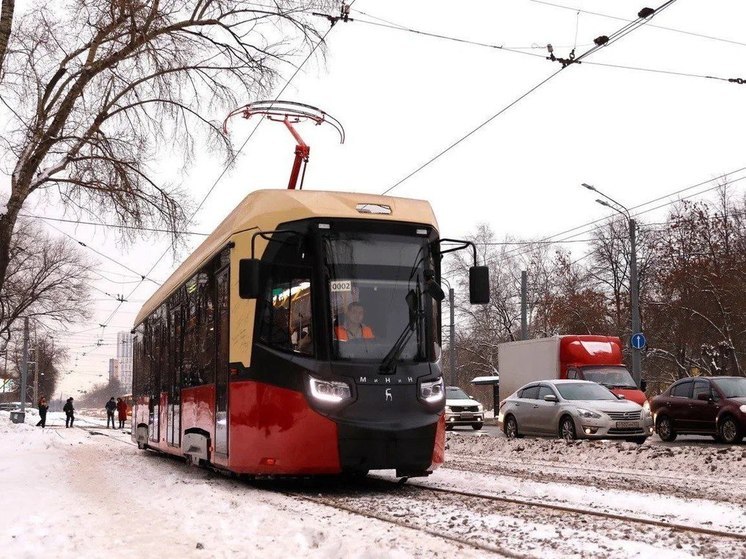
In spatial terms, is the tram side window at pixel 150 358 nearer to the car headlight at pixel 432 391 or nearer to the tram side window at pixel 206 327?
the tram side window at pixel 206 327

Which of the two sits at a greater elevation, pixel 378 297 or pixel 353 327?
pixel 378 297

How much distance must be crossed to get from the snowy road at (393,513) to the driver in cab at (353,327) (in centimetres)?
168

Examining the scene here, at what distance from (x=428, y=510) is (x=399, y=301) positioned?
262 cm

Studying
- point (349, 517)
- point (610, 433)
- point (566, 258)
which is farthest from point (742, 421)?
point (566, 258)

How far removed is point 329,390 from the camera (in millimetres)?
9773

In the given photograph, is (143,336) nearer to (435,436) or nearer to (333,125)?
(333,125)

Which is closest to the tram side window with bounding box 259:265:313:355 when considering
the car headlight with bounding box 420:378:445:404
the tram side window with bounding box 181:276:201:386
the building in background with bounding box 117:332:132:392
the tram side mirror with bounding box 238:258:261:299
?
the tram side mirror with bounding box 238:258:261:299

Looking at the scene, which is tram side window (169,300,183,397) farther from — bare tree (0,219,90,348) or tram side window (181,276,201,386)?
bare tree (0,219,90,348)

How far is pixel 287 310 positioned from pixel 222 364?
144cm

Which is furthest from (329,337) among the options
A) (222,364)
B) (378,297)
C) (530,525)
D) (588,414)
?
(588,414)

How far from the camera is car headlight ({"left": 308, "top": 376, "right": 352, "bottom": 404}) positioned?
977 centimetres

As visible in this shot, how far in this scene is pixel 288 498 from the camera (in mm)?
9641

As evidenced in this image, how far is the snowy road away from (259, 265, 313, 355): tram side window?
1.62 metres

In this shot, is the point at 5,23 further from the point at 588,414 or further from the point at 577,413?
the point at 588,414
